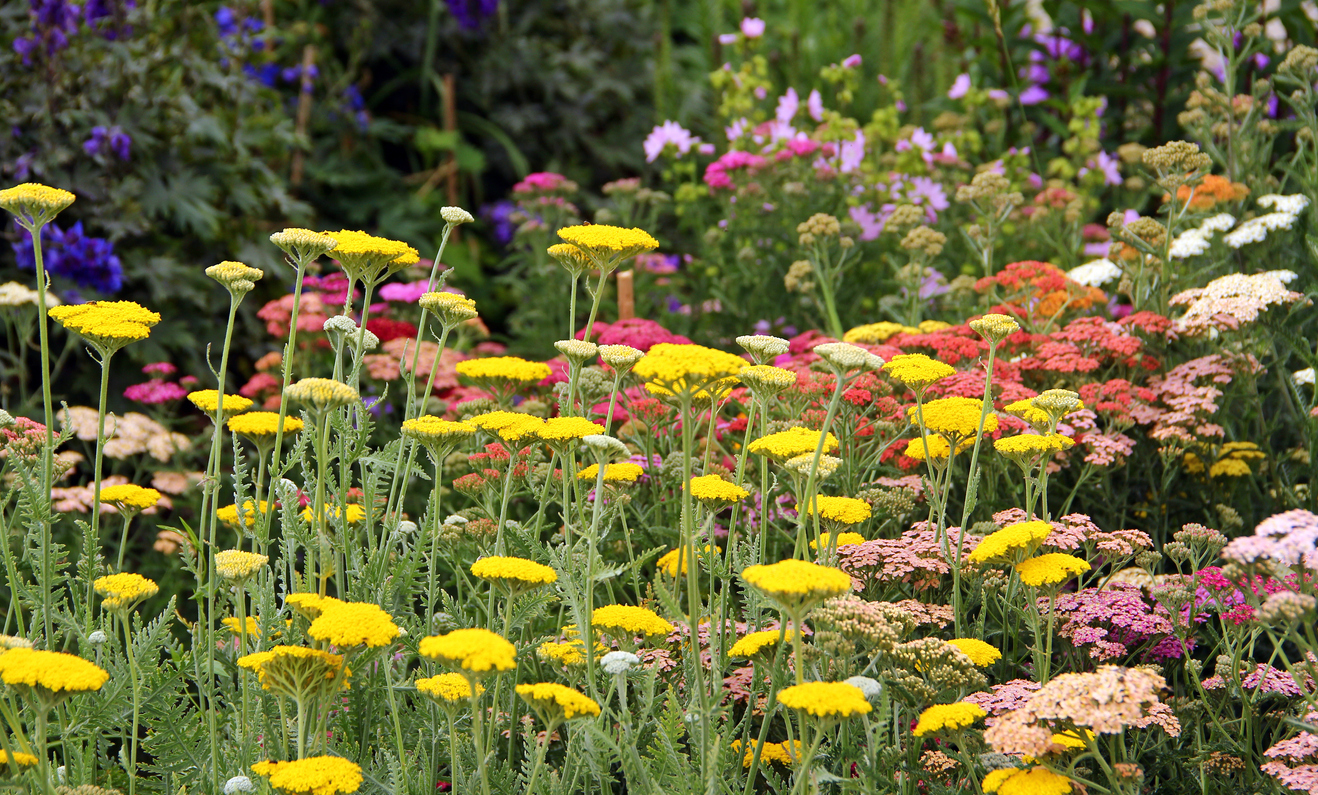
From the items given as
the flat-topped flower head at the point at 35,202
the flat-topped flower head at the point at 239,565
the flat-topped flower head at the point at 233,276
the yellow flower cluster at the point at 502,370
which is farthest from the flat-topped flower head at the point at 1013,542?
the flat-topped flower head at the point at 35,202

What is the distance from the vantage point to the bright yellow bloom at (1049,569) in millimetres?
1877

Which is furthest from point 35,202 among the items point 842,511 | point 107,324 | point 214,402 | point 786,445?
point 842,511

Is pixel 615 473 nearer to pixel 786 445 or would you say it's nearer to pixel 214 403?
pixel 786 445

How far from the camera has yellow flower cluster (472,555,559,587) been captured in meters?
1.66

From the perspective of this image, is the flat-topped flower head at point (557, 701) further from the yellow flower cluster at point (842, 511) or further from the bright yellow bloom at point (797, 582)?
the yellow flower cluster at point (842, 511)

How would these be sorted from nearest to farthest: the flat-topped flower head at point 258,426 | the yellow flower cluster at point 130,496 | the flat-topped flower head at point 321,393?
the flat-topped flower head at point 321,393 → the flat-topped flower head at point 258,426 → the yellow flower cluster at point 130,496

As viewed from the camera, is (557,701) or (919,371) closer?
(557,701)

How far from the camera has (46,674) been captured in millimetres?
1439

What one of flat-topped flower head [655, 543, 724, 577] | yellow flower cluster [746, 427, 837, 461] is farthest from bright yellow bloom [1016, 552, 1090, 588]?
flat-topped flower head [655, 543, 724, 577]

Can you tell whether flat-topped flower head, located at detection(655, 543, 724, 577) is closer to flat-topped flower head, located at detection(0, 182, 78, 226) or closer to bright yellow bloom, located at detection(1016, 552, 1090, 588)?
bright yellow bloom, located at detection(1016, 552, 1090, 588)

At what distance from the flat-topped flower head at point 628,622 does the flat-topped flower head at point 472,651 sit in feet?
1.05

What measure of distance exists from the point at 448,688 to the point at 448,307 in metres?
0.70

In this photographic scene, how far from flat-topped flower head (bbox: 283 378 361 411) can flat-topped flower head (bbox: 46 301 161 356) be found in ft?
1.11

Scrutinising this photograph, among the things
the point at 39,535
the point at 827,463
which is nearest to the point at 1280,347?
the point at 827,463
